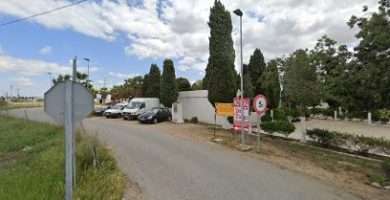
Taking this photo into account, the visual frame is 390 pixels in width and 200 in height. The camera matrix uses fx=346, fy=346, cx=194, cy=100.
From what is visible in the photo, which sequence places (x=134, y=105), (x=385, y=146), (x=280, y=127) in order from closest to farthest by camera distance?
(x=385, y=146) < (x=280, y=127) < (x=134, y=105)

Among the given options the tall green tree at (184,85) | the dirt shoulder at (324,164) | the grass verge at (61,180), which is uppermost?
the tall green tree at (184,85)

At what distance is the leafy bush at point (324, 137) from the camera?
16938 millimetres

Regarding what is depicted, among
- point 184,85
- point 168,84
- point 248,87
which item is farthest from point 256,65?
point 184,85

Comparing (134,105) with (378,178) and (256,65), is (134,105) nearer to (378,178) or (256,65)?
(256,65)

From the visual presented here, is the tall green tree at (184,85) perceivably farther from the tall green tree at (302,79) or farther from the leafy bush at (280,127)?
the tall green tree at (302,79)

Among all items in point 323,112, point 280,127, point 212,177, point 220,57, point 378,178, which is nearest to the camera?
point 212,177

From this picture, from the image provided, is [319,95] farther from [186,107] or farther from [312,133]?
[186,107]

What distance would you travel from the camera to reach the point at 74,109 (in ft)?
19.0

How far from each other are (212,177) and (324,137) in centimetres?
967

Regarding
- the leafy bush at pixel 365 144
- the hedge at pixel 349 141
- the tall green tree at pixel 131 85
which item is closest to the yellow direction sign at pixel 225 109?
the hedge at pixel 349 141

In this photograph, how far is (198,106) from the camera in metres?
32.5

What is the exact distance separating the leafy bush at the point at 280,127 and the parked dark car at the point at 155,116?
11940 mm

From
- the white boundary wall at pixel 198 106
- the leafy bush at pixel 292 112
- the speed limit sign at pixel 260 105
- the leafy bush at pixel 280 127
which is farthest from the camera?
the leafy bush at pixel 292 112

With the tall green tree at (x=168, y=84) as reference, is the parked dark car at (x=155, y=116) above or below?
below
